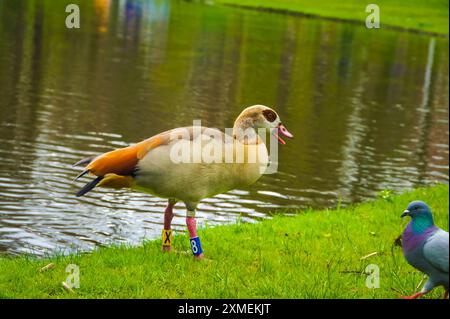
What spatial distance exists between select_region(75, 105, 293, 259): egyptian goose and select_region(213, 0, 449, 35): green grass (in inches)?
2983

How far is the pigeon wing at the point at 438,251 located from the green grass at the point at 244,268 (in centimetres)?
160

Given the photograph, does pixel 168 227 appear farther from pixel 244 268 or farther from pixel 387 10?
pixel 387 10

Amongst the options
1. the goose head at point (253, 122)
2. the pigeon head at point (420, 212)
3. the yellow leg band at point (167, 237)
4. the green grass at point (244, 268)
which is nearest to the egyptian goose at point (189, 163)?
the goose head at point (253, 122)

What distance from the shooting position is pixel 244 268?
8.91 meters

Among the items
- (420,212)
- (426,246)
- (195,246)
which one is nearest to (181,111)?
(195,246)

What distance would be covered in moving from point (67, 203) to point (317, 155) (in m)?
8.57

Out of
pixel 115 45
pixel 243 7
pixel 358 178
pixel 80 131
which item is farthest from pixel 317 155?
pixel 243 7

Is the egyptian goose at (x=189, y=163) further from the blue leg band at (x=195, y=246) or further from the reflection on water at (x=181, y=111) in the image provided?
the reflection on water at (x=181, y=111)

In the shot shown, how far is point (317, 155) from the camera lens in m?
20.2

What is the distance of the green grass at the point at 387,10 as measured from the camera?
277 ft

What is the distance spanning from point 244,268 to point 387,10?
89.5 meters

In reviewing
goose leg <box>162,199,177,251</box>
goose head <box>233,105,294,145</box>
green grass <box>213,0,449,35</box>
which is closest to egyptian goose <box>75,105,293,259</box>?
goose head <box>233,105,294,145</box>

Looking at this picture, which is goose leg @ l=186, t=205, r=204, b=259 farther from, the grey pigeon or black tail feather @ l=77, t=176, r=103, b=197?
the grey pigeon
